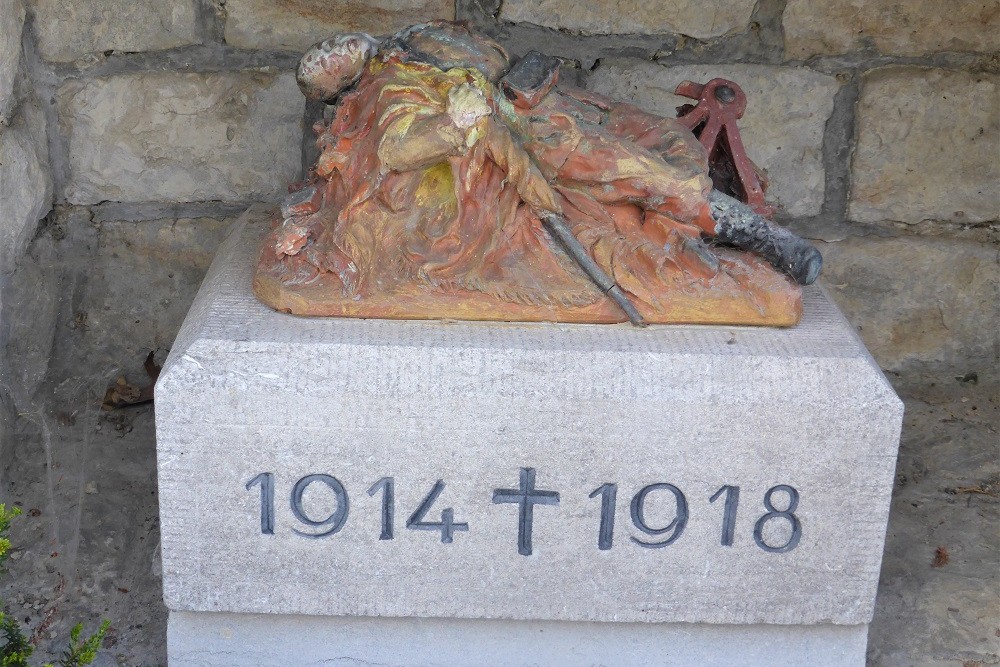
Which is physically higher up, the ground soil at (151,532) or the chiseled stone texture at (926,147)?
the chiseled stone texture at (926,147)

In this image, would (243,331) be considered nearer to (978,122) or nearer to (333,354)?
(333,354)

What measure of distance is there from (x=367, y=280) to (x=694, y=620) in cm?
73

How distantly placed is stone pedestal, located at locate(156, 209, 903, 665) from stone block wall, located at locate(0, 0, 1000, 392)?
76cm

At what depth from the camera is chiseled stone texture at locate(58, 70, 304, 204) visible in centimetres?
254

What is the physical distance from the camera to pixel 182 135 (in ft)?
8.46

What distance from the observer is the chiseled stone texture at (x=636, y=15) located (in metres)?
2.49

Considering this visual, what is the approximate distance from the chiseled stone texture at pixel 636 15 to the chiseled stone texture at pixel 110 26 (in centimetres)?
64

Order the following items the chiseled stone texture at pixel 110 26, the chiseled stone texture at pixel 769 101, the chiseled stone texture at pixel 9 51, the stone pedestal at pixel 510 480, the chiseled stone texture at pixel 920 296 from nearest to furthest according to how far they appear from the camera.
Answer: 1. the stone pedestal at pixel 510 480
2. the chiseled stone texture at pixel 9 51
3. the chiseled stone texture at pixel 110 26
4. the chiseled stone texture at pixel 769 101
5. the chiseled stone texture at pixel 920 296

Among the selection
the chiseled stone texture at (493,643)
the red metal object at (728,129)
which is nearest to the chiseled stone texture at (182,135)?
the red metal object at (728,129)

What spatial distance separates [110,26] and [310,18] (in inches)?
15.5

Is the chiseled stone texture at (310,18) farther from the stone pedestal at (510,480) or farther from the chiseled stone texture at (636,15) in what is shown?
the stone pedestal at (510,480)

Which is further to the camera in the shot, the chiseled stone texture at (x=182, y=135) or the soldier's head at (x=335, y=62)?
the chiseled stone texture at (x=182, y=135)

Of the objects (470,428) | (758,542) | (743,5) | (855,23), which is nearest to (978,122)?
(855,23)

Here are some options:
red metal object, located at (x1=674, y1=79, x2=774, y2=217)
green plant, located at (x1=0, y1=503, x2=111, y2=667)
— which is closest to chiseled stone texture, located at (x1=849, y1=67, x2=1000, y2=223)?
red metal object, located at (x1=674, y1=79, x2=774, y2=217)
